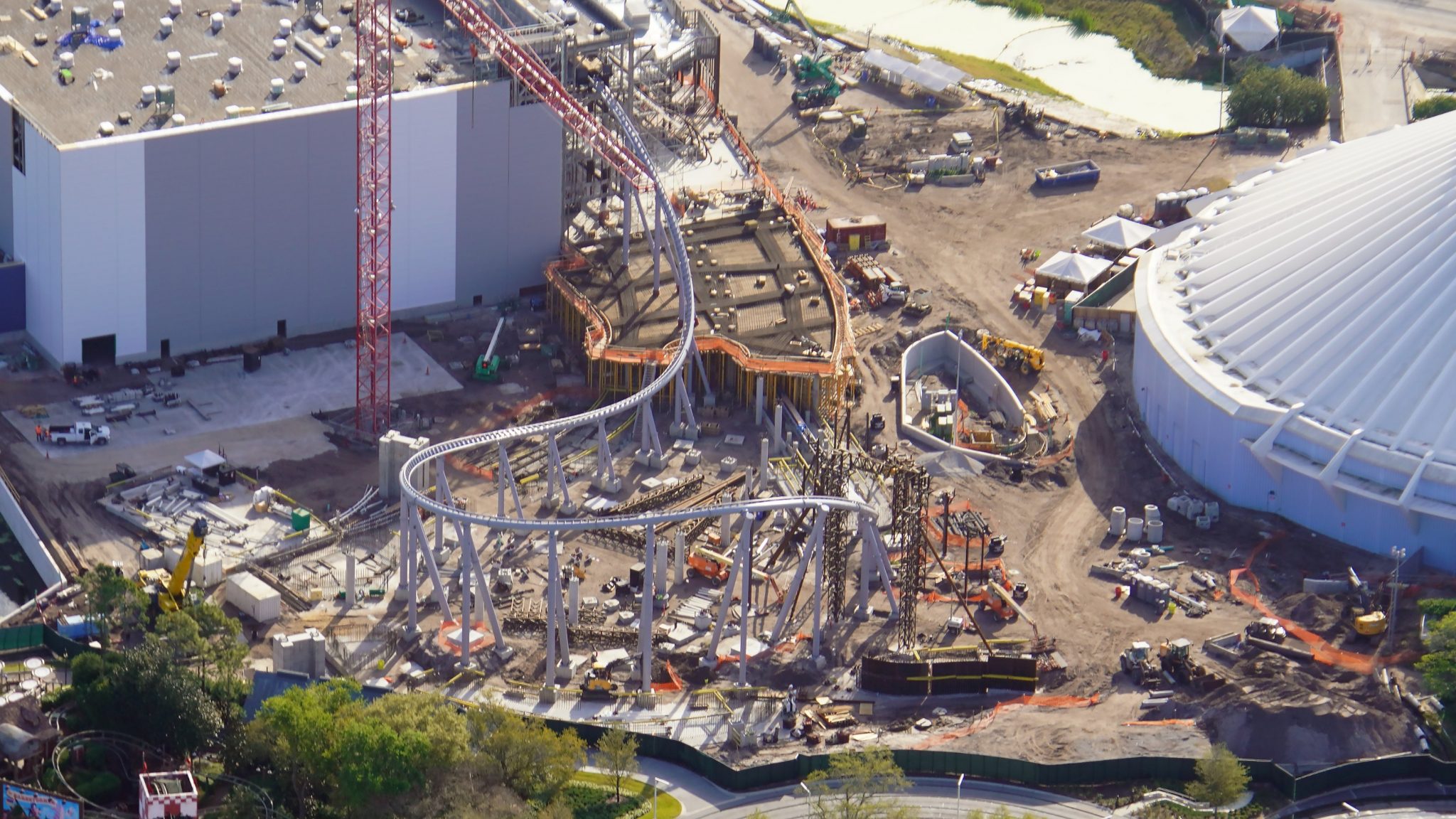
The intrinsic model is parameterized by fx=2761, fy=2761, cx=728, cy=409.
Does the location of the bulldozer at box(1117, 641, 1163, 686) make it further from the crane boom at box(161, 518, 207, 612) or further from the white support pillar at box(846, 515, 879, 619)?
the crane boom at box(161, 518, 207, 612)

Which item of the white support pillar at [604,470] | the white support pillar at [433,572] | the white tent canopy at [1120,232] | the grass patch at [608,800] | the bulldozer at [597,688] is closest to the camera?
the grass patch at [608,800]

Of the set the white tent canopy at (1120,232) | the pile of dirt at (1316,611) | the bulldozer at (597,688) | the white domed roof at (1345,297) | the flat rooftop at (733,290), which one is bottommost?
the bulldozer at (597,688)

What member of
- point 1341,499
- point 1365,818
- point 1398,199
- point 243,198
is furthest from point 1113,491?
point 243,198

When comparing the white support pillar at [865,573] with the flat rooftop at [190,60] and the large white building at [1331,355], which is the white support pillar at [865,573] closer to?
the large white building at [1331,355]

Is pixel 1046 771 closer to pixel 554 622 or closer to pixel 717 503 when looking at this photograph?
pixel 554 622

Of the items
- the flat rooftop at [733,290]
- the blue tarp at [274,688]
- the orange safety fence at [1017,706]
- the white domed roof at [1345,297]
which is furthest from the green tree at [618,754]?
the white domed roof at [1345,297]

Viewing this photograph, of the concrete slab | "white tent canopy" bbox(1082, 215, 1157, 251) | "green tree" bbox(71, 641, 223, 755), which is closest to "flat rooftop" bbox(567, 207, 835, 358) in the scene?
the concrete slab

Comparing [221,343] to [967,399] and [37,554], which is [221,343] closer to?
[37,554]
